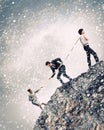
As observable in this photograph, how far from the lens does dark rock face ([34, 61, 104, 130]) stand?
1739 centimetres

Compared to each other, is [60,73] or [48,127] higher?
[60,73]

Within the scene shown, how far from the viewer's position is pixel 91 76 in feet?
66.1

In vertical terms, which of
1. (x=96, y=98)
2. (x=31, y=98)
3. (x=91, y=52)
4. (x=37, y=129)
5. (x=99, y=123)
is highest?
(x=31, y=98)

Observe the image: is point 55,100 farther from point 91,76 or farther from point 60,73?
point 91,76

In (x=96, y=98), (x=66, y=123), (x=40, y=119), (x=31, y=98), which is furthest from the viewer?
(x=31, y=98)

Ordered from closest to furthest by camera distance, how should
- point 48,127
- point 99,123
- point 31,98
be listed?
point 99,123, point 48,127, point 31,98

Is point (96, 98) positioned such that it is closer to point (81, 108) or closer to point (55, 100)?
point (81, 108)

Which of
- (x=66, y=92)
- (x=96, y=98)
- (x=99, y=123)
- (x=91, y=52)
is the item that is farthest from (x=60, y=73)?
(x=99, y=123)

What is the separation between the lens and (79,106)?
62.7 feet

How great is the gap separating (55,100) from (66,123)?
2.97 meters

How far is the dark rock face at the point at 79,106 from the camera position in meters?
17.4

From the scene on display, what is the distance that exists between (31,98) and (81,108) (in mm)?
7548

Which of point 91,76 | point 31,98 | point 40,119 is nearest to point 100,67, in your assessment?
point 91,76

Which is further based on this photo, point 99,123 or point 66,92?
point 66,92
